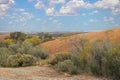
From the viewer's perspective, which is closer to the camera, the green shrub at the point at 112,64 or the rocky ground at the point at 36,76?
the rocky ground at the point at 36,76

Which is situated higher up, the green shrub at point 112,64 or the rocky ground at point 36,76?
the green shrub at point 112,64

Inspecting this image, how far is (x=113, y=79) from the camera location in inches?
753

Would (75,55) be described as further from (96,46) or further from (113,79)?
(113,79)

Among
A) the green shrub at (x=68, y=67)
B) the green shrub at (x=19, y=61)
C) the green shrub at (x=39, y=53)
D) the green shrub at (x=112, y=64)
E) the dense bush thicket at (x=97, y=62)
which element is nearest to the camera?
the green shrub at (x=112, y=64)

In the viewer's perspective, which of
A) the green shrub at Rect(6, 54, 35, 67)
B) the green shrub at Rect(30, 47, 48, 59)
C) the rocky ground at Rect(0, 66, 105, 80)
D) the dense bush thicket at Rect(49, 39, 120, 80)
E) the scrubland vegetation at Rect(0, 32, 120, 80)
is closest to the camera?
the rocky ground at Rect(0, 66, 105, 80)

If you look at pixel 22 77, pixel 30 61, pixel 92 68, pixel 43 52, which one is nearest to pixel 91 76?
pixel 92 68

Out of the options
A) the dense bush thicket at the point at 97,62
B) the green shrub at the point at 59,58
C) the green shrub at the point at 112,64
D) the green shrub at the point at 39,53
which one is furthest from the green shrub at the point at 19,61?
the green shrub at the point at 112,64

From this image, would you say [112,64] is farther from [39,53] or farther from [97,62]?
[39,53]

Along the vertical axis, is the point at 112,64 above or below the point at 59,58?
above

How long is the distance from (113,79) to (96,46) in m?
3.87

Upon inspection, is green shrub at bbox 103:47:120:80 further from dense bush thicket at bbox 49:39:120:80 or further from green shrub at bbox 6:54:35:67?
green shrub at bbox 6:54:35:67

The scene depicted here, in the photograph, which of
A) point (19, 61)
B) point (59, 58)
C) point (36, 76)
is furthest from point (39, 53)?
point (36, 76)

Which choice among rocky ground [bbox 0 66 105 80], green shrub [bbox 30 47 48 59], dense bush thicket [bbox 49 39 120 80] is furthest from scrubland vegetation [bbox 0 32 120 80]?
green shrub [bbox 30 47 48 59]

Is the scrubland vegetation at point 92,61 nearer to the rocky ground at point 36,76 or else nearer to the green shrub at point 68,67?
the green shrub at point 68,67
